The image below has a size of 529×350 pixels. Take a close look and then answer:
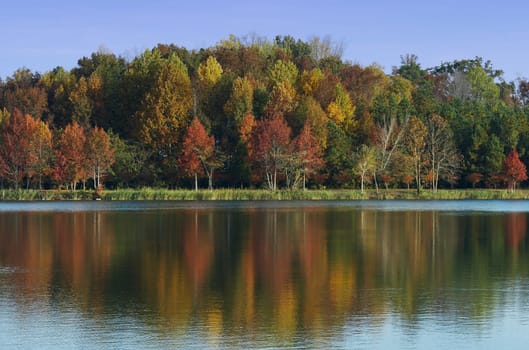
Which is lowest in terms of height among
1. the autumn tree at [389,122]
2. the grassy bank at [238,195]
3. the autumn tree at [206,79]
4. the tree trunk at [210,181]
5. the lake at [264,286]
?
the lake at [264,286]

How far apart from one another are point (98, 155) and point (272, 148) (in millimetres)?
16364

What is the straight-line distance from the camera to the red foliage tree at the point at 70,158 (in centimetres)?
8681

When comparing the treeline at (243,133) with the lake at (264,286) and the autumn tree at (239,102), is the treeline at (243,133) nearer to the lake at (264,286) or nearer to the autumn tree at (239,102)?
the autumn tree at (239,102)

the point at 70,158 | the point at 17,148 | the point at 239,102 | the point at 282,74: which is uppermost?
the point at 282,74

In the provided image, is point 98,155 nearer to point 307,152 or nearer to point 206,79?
point 206,79

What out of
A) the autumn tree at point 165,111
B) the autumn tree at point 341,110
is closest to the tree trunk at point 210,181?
the autumn tree at point 165,111

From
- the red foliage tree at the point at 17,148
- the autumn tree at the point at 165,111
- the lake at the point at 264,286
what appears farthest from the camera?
the autumn tree at the point at 165,111

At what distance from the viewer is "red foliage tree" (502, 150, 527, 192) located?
89375 millimetres

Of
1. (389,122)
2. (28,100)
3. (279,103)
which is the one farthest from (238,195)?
(28,100)

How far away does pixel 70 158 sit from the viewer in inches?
3438

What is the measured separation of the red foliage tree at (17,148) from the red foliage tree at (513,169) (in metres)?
45.5

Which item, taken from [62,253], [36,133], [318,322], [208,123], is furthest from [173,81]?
[318,322]

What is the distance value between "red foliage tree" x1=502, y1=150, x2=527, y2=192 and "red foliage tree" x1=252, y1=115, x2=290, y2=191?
2177 centimetres

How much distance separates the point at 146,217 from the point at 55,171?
36.7m
